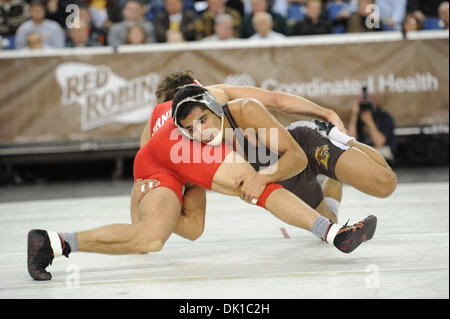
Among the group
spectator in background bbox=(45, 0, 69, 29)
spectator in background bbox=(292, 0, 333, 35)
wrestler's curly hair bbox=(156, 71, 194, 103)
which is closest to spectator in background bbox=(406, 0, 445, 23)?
spectator in background bbox=(292, 0, 333, 35)

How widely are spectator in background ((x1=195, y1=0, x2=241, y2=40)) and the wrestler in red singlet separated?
5419 mm

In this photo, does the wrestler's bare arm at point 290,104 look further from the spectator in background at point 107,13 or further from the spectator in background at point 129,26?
the spectator in background at point 107,13

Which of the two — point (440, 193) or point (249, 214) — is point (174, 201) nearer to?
point (249, 214)

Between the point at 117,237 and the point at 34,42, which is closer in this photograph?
the point at 117,237

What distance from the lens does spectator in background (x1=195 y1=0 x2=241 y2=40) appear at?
28.7ft

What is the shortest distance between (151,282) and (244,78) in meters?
5.32

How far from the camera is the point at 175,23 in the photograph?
9.04 meters

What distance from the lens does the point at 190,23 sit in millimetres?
8781

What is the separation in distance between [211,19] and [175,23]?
1.80ft

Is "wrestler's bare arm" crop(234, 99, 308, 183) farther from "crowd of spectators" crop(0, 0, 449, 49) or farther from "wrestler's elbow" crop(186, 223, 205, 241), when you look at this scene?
"crowd of spectators" crop(0, 0, 449, 49)

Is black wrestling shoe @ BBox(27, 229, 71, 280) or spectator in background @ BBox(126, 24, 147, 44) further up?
spectator in background @ BBox(126, 24, 147, 44)

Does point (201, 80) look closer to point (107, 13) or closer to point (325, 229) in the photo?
point (107, 13)

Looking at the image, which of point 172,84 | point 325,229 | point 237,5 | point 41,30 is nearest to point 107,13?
point 41,30

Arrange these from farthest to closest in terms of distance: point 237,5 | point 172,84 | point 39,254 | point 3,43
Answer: point 237,5, point 3,43, point 172,84, point 39,254
